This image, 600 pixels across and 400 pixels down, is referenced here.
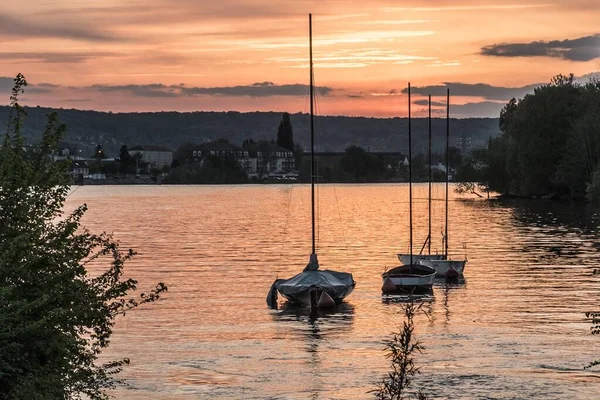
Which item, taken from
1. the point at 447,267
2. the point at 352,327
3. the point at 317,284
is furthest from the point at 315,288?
the point at 447,267

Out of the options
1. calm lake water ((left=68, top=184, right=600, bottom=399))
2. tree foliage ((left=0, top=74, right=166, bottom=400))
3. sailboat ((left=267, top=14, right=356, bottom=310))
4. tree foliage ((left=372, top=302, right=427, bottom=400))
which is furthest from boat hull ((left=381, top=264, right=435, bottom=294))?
tree foliage ((left=372, top=302, right=427, bottom=400))

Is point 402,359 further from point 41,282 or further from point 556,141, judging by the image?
point 556,141

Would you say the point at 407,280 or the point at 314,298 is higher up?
the point at 407,280

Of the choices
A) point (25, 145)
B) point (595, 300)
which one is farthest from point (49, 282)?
point (595, 300)

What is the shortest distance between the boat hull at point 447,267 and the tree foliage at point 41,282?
4364cm

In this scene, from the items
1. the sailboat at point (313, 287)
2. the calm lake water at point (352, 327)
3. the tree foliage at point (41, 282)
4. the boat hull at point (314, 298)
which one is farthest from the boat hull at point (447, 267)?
the tree foliage at point (41, 282)

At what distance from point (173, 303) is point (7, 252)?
3480 centimetres

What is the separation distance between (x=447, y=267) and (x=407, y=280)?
7568 mm

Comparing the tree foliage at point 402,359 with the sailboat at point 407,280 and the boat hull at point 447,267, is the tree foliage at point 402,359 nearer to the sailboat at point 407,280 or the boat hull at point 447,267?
the sailboat at point 407,280

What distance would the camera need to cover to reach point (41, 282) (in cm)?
1705

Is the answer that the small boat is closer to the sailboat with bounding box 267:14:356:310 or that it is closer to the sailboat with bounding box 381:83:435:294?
the sailboat with bounding box 267:14:356:310

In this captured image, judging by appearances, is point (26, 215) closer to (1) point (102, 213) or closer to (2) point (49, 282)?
(2) point (49, 282)

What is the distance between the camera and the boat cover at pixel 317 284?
48.5 m

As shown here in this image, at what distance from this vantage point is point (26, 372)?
1658 cm
